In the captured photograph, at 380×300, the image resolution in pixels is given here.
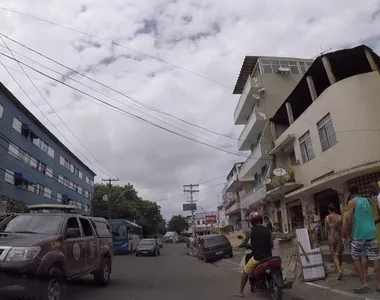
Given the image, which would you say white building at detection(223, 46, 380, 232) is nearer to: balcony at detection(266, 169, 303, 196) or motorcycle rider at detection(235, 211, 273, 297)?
balcony at detection(266, 169, 303, 196)

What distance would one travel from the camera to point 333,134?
1672 cm

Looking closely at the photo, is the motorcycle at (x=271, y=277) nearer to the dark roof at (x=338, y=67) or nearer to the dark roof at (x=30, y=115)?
the dark roof at (x=338, y=67)

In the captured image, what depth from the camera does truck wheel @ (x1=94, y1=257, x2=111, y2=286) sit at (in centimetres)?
1012

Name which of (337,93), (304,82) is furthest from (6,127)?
(337,93)

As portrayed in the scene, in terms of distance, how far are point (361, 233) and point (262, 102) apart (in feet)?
73.7

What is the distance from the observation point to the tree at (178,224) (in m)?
138

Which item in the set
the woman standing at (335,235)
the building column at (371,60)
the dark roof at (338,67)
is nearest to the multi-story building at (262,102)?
the dark roof at (338,67)

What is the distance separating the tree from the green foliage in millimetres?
51454

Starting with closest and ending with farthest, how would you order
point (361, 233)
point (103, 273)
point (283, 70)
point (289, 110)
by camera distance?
point (361, 233) → point (103, 273) → point (289, 110) → point (283, 70)

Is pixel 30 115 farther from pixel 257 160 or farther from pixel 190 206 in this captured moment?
pixel 190 206

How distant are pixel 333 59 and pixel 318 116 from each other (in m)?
2.81

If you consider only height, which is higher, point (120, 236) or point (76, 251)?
point (120, 236)

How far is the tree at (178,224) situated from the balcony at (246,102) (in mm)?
106605

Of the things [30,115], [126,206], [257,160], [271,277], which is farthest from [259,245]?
[126,206]
